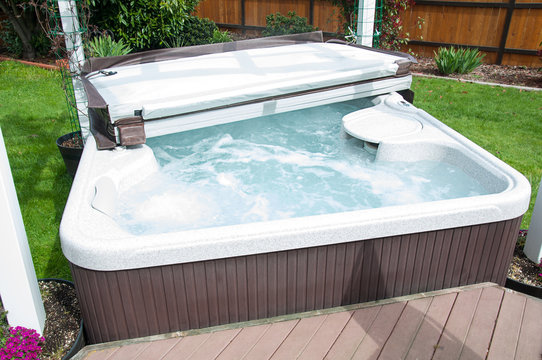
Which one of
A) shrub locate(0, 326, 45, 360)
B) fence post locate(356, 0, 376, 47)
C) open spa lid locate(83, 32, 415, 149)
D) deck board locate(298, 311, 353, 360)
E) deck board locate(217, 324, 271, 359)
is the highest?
Answer: fence post locate(356, 0, 376, 47)

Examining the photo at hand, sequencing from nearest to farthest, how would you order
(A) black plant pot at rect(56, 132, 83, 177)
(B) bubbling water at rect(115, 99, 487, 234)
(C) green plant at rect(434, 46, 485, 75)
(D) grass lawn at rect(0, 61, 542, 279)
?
1. (B) bubbling water at rect(115, 99, 487, 234)
2. (D) grass lawn at rect(0, 61, 542, 279)
3. (A) black plant pot at rect(56, 132, 83, 177)
4. (C) green plant at rect(434, 46, 485, 75)

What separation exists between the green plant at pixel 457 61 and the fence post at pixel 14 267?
5.47 m

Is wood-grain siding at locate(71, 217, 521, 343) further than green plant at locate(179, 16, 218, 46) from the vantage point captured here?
No

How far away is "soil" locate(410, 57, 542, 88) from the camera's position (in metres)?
5.73

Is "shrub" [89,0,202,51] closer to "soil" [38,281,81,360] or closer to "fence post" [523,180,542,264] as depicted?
"soil" [38,281,81,360]

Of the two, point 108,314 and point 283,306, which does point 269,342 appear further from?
point 108,314

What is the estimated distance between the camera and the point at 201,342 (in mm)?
1856

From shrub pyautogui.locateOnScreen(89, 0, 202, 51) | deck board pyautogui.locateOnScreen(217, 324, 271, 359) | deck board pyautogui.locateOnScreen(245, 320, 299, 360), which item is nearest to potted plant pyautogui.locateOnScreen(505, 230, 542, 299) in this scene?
deck board pyautogui.locateOnScreen(245, 320, 299, 360)

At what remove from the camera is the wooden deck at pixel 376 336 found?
1799 millimetres

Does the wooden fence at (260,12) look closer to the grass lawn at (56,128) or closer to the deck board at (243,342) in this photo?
the grass lawn at (56,128)

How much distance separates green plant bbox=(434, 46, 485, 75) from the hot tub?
2579 mm

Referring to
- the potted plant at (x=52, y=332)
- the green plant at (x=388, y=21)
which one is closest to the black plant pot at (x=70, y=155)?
the potted plant at (x=52, y=332)

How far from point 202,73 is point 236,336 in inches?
81.7

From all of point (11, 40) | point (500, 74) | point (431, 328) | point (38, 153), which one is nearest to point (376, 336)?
point (431, 328)
